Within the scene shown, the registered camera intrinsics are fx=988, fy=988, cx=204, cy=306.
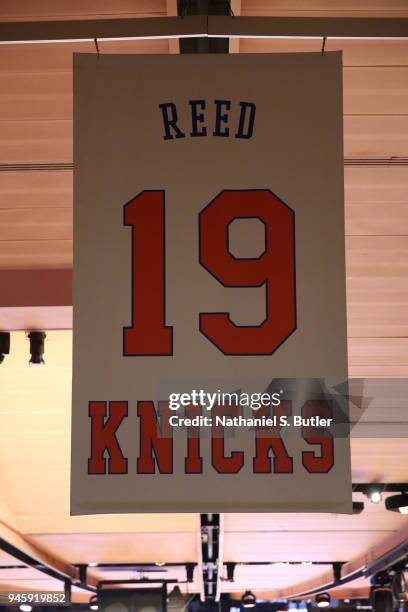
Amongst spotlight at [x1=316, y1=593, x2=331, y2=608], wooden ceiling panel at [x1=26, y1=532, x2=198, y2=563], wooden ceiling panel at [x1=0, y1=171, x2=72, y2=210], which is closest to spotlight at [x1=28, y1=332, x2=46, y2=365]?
wooden ceiling panel at [x1=0, y1=171, x2=72, y2=210]

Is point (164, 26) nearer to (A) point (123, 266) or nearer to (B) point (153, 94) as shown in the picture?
(B) point (153, 94)

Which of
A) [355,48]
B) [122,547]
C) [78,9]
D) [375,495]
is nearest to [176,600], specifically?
[122,547]

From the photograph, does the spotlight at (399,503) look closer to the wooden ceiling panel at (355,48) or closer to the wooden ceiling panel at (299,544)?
the wooden ceiling panel at (299,544)

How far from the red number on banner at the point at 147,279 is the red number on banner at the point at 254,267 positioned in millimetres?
123

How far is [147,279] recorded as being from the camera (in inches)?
116

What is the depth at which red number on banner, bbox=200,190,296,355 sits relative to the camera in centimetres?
289

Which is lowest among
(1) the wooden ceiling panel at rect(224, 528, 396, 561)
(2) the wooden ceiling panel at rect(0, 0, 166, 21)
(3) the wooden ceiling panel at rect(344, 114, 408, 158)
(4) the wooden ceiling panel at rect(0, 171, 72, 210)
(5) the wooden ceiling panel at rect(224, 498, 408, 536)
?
(1) the wooden ceiling panel at rect(224, 528, 396, 561)

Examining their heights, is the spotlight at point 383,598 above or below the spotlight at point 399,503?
below

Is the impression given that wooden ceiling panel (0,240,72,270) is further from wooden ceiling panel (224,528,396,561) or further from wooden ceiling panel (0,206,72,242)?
wooden ceiling panel (224,528,396,561)

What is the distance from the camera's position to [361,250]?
18.1ft

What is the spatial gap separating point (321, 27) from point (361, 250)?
245 cm

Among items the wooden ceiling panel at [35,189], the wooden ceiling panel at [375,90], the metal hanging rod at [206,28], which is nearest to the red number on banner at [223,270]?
the metal hanging rod at [206,28]

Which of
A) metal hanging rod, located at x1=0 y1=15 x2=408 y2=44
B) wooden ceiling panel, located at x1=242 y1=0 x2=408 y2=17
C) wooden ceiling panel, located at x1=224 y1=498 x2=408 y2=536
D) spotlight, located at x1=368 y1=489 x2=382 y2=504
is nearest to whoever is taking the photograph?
metal hanging rod, located at x1=0 y1=15 x2=408 y2=44

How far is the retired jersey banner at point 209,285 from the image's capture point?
9.20 ft
